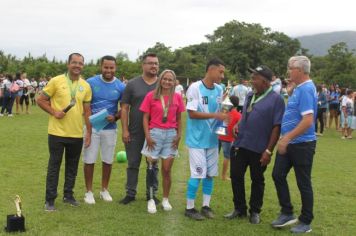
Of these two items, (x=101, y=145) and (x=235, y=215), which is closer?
(x=235, y=215)

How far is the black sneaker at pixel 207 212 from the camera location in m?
6.21

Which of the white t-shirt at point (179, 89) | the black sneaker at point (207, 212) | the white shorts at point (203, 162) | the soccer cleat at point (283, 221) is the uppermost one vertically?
the white t-shirt at point (179, 89)

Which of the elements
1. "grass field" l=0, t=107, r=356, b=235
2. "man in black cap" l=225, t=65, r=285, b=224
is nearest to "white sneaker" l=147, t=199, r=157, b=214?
"grass field" l=0, t=107, r=356, b=235

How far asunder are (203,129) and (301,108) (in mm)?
1307

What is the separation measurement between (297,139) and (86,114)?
2821mm

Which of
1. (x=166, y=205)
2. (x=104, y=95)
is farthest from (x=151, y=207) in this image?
(x=104, y=95)

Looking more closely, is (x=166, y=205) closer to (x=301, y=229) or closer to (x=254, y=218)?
(x=254, y=218)

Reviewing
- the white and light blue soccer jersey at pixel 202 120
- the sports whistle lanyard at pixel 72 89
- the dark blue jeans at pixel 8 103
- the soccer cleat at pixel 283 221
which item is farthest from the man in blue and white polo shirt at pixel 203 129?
the dark blue jeans at pixel 8 103

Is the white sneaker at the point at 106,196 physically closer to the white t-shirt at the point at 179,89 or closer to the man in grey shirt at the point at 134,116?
the man in grey shirt at the point at 134,116

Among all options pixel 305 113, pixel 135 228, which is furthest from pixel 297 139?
pixel 135 228

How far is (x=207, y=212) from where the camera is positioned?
247 inches

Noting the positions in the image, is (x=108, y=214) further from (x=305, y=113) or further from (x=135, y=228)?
(x=305, y=113)

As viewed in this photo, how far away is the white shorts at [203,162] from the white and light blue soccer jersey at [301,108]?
0.99 m

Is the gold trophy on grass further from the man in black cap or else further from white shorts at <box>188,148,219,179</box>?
the man in black cap
